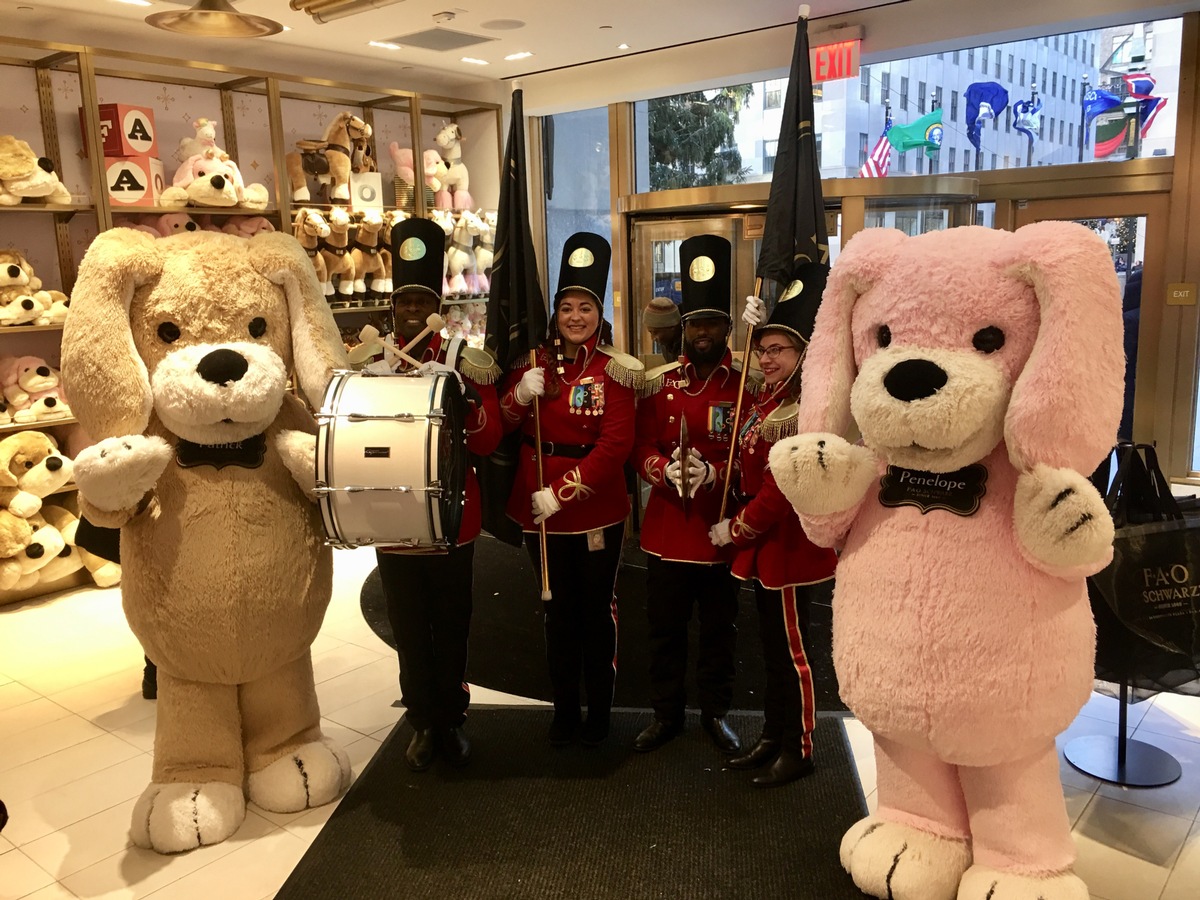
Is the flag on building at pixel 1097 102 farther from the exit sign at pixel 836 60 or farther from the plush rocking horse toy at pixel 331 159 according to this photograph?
the plush rocking horse toy at pixel 331 159

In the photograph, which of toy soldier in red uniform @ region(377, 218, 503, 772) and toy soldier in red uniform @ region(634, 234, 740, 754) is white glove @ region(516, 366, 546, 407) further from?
toy soldier in red uniform @ region(634, 234, 740, 754)

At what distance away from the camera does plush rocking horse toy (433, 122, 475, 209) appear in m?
6.78

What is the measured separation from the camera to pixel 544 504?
2754 mm

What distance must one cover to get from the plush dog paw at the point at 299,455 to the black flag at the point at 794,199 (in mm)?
1326

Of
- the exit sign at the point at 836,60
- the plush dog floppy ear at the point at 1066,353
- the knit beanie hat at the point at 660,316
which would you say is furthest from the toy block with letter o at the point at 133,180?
the plush dog floppy ear at the point at 1066,353

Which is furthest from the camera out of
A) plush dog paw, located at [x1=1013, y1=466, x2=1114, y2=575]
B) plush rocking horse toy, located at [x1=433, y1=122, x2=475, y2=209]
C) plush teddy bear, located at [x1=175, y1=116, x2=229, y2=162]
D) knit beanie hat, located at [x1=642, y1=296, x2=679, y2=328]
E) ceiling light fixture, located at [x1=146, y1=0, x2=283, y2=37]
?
plush rocking horse toy, located at [x1=433, y1=122, x2=475, y2=209]

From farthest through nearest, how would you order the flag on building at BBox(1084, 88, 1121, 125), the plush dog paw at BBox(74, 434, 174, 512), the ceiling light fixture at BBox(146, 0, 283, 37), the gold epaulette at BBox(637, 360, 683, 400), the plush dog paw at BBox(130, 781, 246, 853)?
the flag on building at BBox(1084, 88, 1121, 125) < the ceiling light fixture at BBox(146, 0, 283, 37) < the gold epaulette at BBox(637, 360, 683, 400) < the plush dog paw at BBox(130, 781, 246, 853) < the plush dog paw at BBox(74, 434, 174, 512)

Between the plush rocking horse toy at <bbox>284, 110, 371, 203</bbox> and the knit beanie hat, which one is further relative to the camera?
the plush rocking horse toy at <bbox>284, 110, 371, 203</bbox>

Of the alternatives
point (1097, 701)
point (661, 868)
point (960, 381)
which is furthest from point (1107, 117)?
point (661, 868)

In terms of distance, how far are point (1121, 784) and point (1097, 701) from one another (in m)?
0.58

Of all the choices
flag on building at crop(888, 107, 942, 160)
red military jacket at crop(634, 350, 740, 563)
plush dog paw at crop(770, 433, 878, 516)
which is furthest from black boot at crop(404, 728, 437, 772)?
flag on building at crop(888, 107, 942, 160)

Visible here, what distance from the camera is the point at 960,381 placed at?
6.11 feet

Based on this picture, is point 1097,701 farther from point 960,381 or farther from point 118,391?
point 118,391

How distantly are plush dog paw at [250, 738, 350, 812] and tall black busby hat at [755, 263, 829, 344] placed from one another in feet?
5.82
